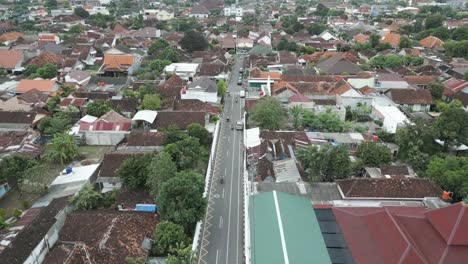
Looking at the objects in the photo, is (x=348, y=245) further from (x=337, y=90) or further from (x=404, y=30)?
(x=404, y=30)

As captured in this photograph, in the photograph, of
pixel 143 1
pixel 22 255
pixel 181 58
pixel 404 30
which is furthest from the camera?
pixel 143 1

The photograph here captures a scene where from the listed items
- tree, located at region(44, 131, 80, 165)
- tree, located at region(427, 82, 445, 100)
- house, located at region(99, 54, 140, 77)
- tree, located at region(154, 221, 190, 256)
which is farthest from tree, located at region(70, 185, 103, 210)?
tree, located at region(427, 82, 445, 100)

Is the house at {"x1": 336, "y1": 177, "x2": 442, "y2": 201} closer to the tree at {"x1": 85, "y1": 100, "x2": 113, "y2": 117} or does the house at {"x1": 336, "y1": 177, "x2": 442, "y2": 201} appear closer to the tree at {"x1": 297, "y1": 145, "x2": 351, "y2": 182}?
the tree at {"x1": 297, "y1": 145, "x2": 351, "y2": 182}

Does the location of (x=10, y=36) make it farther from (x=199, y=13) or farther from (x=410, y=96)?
(x=410, y=96)

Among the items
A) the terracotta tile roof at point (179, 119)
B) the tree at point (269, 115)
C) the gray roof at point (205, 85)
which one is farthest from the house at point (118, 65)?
the tree at point (269, 115)

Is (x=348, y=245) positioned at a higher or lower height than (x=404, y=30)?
lower

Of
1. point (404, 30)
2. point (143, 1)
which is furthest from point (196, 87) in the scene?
point (143, 1)
